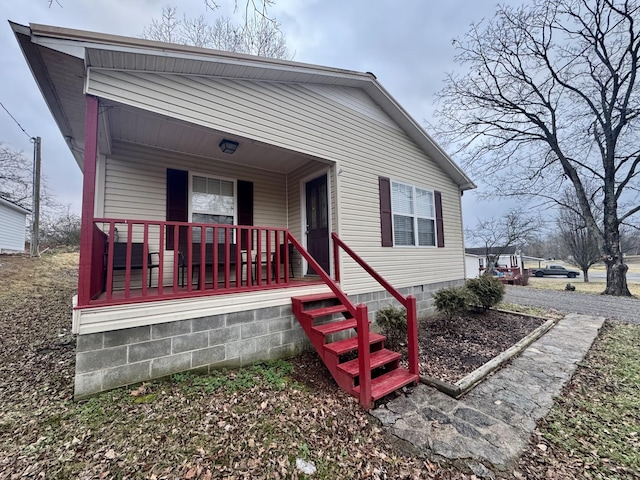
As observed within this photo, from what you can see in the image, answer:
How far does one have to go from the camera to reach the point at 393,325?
435 centimetres

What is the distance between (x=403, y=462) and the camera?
2184mm

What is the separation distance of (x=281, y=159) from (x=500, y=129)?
510 inches

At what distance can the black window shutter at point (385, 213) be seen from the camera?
5.77 meters

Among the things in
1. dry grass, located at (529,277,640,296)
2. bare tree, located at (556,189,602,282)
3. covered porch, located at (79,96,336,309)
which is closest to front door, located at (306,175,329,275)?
covered porch, located at (79,96,336,309)

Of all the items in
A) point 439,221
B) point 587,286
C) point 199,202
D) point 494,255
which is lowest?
point 587,286

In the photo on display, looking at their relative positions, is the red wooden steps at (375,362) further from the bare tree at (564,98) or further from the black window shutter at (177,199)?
the bare tree at (564,98)

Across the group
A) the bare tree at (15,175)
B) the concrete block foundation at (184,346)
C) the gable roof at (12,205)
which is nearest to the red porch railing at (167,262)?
the concrete block foundation at (184,346)

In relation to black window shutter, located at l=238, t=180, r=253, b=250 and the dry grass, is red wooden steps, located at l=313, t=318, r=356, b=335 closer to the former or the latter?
black window shutter, located at l=238, t=180, r=253, b=250

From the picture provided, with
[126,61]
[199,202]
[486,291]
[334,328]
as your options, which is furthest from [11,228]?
[486,291]

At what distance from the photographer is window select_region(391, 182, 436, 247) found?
20.4 ft

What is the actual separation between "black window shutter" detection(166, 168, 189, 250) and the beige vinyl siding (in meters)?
1.76

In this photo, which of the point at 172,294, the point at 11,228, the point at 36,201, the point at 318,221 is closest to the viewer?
the point at 172,294

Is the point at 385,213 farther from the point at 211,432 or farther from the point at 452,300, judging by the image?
the point at 211,432

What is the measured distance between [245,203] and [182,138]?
162 cm
